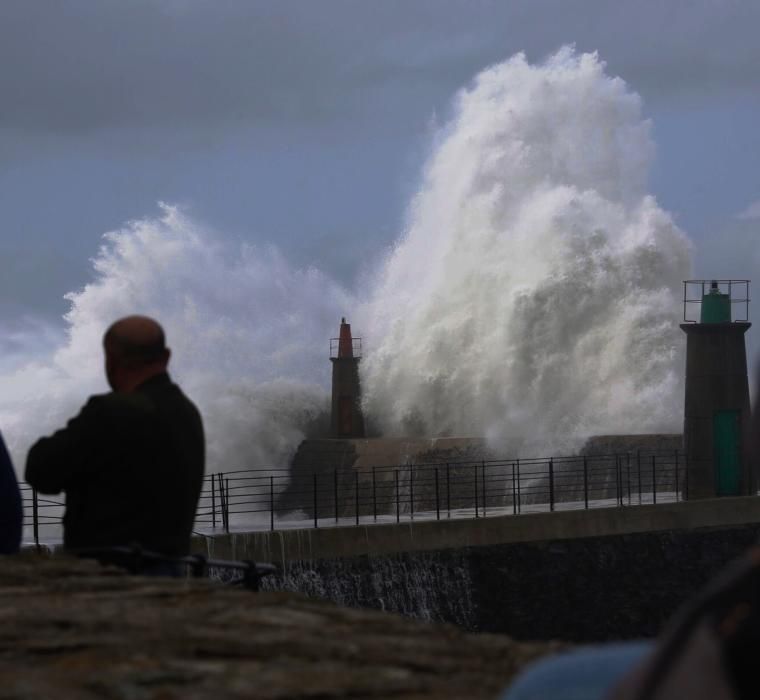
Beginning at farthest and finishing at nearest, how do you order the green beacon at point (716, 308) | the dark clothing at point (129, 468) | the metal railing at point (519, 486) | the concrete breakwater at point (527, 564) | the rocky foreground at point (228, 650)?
the green beacon at point (716, 308), the metal railing at point (519, 486), the concrete breakwater at point (527, 564), the dark clothing at point (129, 468), the rocky foreground at point (228, 650)

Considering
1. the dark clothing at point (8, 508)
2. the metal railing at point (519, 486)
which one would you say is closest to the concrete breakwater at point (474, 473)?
the metal railing at point (519, 486)

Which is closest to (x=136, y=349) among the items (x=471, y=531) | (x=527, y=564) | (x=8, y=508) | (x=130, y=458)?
(x=130, y=458)

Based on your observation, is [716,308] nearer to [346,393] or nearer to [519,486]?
[519,486]

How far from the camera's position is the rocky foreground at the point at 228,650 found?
7.60ft

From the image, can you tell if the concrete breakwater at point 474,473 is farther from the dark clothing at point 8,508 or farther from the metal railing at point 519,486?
the dark clothing at point 8,508

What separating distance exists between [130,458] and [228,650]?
1234 millimetres

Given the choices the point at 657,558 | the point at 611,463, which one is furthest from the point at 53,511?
the point at 657,558

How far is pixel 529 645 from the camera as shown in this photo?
2.64 m

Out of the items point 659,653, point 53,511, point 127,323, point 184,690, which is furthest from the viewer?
point 53,511

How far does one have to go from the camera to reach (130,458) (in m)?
3.74

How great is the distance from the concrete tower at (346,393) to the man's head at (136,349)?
1000 inches

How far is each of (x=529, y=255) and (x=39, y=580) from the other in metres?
30.9

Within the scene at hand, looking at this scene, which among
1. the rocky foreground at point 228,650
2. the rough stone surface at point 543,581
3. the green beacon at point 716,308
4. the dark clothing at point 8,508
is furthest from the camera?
the green beacon at point 716,308

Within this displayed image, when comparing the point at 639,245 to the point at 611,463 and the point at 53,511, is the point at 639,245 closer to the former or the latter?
the point at 611,463
